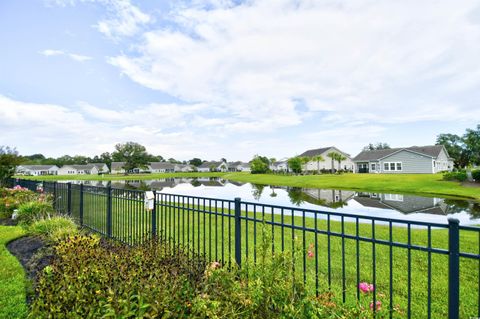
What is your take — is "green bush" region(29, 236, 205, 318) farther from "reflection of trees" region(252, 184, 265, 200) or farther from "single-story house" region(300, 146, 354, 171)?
"single-story house" region(300, 146, 354, 171)

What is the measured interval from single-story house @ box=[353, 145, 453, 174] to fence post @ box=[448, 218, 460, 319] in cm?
4410

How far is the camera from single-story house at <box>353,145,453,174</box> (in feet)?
124

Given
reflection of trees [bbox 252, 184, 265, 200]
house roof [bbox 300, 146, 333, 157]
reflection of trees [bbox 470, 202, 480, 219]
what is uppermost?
house roof [bbox 300, 146, 333, 157]

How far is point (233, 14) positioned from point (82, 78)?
8929mm

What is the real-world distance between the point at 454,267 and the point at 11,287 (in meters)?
6.04

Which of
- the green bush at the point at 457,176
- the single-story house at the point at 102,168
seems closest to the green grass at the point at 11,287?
the green bush at the point at 457,176

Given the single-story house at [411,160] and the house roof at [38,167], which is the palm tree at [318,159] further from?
the house roof at [38,167]

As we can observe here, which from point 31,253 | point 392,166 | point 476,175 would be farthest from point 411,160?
point 31,253

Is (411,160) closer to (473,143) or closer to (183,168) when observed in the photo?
(473,143)

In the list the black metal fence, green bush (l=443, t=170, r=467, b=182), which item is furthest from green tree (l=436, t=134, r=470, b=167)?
the black metal fence

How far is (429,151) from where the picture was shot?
39.4m

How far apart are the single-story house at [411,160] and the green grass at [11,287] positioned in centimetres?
4612

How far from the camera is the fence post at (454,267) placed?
207 centimetres

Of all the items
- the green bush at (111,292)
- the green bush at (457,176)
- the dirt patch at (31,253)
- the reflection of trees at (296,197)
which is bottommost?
the reflection of trees at (296,197)
